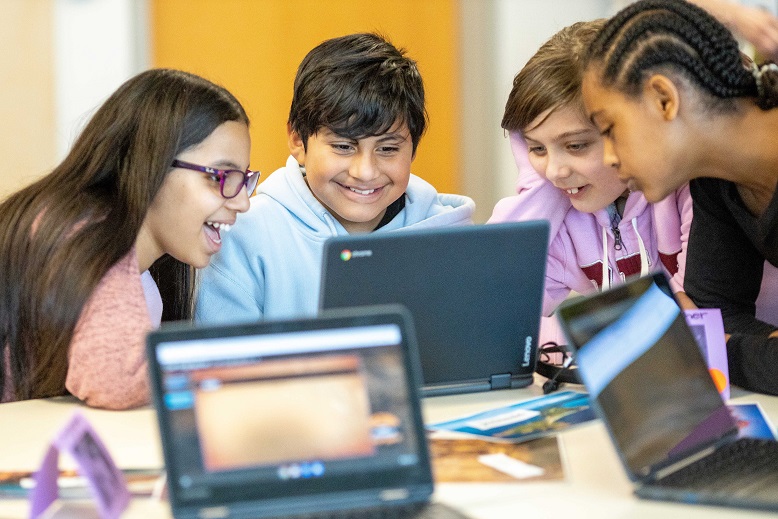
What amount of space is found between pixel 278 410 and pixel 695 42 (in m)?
0.92

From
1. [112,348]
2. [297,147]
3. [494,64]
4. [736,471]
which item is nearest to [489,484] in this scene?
[736,471]

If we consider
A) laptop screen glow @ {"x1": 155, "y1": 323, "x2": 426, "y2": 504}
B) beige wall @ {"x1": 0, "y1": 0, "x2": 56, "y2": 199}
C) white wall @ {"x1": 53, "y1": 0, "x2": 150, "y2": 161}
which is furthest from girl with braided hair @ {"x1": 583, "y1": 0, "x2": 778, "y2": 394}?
beige wall @ {"x1": 0, "y1": 0, "x2": 56, "y2": 199}

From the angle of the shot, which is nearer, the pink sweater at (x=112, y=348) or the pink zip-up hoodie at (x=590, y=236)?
the pink sweater at (x=112, y=348)

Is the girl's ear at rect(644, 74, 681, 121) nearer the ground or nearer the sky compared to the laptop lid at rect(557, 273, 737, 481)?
nearer the sky

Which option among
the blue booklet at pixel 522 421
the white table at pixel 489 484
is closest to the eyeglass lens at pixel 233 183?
the white table at pixel 489 484

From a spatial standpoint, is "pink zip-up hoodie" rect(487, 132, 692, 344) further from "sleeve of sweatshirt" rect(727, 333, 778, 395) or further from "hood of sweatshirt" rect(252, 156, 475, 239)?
"sleeve of sweatshirt" rect(727, 333, 778, 395)

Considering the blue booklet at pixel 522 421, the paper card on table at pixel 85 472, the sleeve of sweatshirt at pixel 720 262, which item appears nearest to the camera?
the paper card on table at pixel 85 472

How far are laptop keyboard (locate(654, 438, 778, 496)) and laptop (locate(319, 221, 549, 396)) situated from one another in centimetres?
42

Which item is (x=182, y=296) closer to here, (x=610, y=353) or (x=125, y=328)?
(x=125, y=328)

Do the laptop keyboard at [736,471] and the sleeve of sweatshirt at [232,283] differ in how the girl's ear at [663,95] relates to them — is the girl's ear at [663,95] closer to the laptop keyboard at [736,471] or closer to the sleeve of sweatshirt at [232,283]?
the laptop keyboard at [736,471]

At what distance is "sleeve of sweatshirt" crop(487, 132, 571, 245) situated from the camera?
7.09 ft

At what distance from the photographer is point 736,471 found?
3.61ft

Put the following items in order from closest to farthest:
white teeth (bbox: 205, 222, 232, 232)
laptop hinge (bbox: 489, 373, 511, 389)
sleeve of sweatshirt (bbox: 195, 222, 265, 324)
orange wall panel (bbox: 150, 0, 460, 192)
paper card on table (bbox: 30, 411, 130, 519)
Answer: paper card on table (bbox: 30, 411, 130, 519)
laptop hinge (bbox: 489, 373, 511, 389)
white teeth (bbox: 205, 222, 232, 232)
sleeve of sweatshirt (bbox: 195, 222, 265, 324)
orange wall panel (bbox: 150, 0, 460, 192)

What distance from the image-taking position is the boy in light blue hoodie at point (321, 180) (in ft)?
6.82
